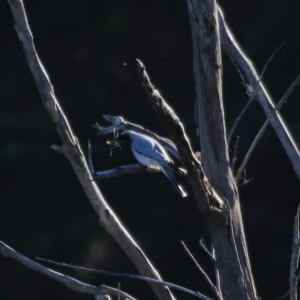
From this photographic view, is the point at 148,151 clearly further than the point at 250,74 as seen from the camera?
Yes

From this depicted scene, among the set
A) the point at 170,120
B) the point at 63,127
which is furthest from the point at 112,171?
the point at 170,120

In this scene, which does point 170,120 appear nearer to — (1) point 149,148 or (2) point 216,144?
(2) point 216,144

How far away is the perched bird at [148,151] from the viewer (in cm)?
267

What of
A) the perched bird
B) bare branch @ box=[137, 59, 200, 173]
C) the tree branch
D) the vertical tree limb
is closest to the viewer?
bare branch @ box=[137, 59, 200, 173]

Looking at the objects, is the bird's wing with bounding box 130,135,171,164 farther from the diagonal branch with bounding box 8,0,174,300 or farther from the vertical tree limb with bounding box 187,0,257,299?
the vertical tree limb with bounding box 187,0,257,299

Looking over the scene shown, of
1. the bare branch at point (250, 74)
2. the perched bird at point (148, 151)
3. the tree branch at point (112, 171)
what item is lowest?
the perched bird at point (148, 151)

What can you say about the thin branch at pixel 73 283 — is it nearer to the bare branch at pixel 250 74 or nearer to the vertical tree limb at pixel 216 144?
the vertical tree limb at pixel 216 144

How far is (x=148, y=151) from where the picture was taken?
115 inches

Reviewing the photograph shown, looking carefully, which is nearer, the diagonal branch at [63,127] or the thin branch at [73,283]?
the thin branch at [73,283]

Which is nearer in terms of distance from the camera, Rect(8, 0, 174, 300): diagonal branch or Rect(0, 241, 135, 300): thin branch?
Rect(0, 241, 135, 300): thin branch

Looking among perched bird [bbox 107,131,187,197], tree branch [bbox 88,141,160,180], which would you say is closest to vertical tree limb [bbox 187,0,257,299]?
tree branch [bbox 88,141,160,180]

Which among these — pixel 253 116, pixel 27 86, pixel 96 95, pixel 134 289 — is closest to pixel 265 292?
pixel 134 289

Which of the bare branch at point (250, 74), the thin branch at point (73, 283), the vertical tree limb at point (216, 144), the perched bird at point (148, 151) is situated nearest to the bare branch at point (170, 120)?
the vertical tree limb at point (216, 144)

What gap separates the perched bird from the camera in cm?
267
